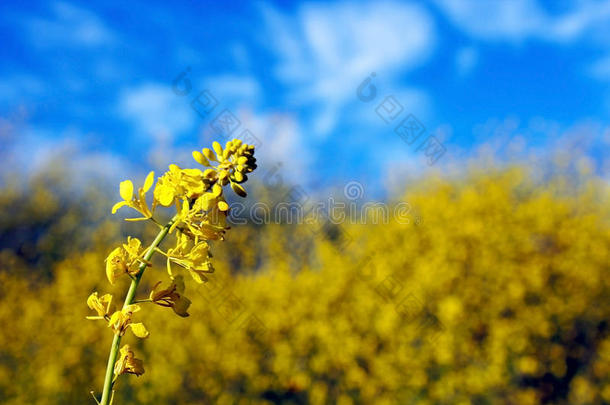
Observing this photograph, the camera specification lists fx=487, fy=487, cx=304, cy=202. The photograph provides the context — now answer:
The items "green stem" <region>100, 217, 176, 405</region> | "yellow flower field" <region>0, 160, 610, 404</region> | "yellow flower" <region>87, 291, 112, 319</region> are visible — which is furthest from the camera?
"yellow flower field" <region>0, 160, 610, 404</region>

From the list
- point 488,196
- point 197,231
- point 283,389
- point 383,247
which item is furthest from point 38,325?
point 488,196

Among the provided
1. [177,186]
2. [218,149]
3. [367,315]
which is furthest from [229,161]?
[367,315]

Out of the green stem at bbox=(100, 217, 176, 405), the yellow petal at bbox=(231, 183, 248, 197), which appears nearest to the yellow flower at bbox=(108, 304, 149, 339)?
the green stem at bbox=(100, 217, 176, 405)

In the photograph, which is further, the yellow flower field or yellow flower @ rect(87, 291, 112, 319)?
the yellow flower field

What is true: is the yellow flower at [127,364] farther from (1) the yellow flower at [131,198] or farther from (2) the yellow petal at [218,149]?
(2) the yellow petal at [218,149]

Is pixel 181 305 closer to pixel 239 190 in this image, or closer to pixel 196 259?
pixel 196 259

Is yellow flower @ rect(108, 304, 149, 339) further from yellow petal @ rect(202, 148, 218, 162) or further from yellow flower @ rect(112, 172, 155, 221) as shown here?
yellow petal @ rect(202, 148, 218, 162)

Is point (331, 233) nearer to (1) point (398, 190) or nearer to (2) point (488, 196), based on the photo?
(1) point (398, 190)
